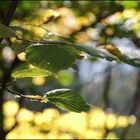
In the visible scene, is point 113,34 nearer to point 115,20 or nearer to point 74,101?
point 115,20

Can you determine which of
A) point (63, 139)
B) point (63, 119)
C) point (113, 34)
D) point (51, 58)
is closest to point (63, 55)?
point (51, 58)

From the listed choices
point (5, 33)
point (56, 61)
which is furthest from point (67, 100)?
point (5, 33)

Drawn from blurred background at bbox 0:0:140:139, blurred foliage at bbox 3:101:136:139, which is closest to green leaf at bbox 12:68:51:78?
blurred background at bbox 0:0:140:139

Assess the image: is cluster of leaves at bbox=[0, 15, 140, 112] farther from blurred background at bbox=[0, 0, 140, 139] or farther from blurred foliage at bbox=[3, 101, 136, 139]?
blurred foliage at bbox=[3, 101, 136, 139]

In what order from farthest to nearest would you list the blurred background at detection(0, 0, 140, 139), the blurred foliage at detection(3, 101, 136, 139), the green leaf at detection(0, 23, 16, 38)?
the blurred foliage at detection(3, 101, 136, 139) → the blurred background at detection(0, 0, 140, 139) → the green leaf at detection(0, 23, 16, 38)

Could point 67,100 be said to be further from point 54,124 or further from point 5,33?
point 54,124

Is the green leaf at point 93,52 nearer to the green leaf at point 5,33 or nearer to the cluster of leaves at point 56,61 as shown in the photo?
the cluster of leaves at point 56,61

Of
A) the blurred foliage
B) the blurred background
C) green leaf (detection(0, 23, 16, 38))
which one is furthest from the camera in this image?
the blurred foliage

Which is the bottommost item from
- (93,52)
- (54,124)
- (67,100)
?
(54,124)
